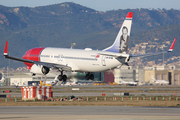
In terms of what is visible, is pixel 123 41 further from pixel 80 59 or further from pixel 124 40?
pixel 80 59

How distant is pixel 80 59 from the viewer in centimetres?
6994

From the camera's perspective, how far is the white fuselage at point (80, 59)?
68.4 meters

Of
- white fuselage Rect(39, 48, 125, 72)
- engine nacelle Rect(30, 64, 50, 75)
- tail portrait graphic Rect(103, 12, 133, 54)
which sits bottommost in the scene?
engine nacelle Rect(30, 64, 50, 75)

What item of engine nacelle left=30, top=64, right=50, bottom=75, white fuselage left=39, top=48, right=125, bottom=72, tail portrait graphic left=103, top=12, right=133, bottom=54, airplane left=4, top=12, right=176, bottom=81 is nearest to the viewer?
airplane left=4, top=12, right=176, bottom=81

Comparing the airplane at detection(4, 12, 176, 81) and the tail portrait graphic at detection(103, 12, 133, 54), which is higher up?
the tail portrait graphic at detection(103, 12, 133, 54)

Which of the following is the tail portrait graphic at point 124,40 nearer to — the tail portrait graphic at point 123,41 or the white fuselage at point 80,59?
the tail portrait graphic at point 123,41

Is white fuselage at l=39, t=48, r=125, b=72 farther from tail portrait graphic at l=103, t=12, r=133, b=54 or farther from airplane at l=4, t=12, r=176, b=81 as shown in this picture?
tail portrait graphic at l=103, t=12, r=133, b=54

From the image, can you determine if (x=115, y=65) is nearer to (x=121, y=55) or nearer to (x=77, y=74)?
(x=121, y=55)

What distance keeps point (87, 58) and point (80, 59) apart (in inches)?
57.7

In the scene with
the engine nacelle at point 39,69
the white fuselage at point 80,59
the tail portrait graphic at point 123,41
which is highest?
the tail portrait graphic at point 123,41

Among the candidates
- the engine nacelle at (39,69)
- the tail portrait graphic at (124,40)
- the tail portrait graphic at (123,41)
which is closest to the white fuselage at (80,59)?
the tail portrait graphic at (123,41)

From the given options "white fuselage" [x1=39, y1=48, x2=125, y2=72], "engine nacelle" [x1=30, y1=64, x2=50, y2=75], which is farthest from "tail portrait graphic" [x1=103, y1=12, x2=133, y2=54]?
"engine nacelle" [x1=30, y1=64, x2=50, y2=75]

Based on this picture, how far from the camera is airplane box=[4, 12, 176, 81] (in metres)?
67.6

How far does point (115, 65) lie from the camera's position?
68000 mm
